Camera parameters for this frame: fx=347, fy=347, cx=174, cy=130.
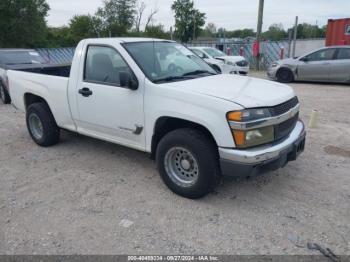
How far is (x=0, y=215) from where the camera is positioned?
3.73 metres

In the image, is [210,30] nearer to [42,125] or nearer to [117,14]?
[117,14]

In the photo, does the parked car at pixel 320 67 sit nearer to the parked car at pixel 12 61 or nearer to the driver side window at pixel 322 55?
the driver side window at pixel 322 55

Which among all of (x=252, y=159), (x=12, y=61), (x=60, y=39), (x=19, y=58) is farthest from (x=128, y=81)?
(x=60, y=39)

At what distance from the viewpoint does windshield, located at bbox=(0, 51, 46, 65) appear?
10570 millimetres

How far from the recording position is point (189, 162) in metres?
3.92

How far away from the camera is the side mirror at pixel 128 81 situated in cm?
405

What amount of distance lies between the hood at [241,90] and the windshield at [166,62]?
0.78ft

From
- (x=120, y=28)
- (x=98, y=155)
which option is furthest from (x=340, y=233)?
(x=120, y=28)

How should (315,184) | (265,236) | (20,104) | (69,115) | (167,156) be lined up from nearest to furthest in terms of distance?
Result: 1. (265,236)
2. (167,156)
3. (315,184)
4. (69,115)
5. (20,104)

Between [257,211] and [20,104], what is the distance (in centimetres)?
461

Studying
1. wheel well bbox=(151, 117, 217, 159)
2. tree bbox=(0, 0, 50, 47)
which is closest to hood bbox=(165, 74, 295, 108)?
wheel well bbox=(151, 117, 217, 159)

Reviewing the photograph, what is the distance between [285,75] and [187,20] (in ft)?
122

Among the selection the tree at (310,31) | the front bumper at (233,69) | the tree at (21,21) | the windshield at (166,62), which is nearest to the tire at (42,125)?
the windshield at (166,62)

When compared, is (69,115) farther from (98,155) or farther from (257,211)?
(257,211)
